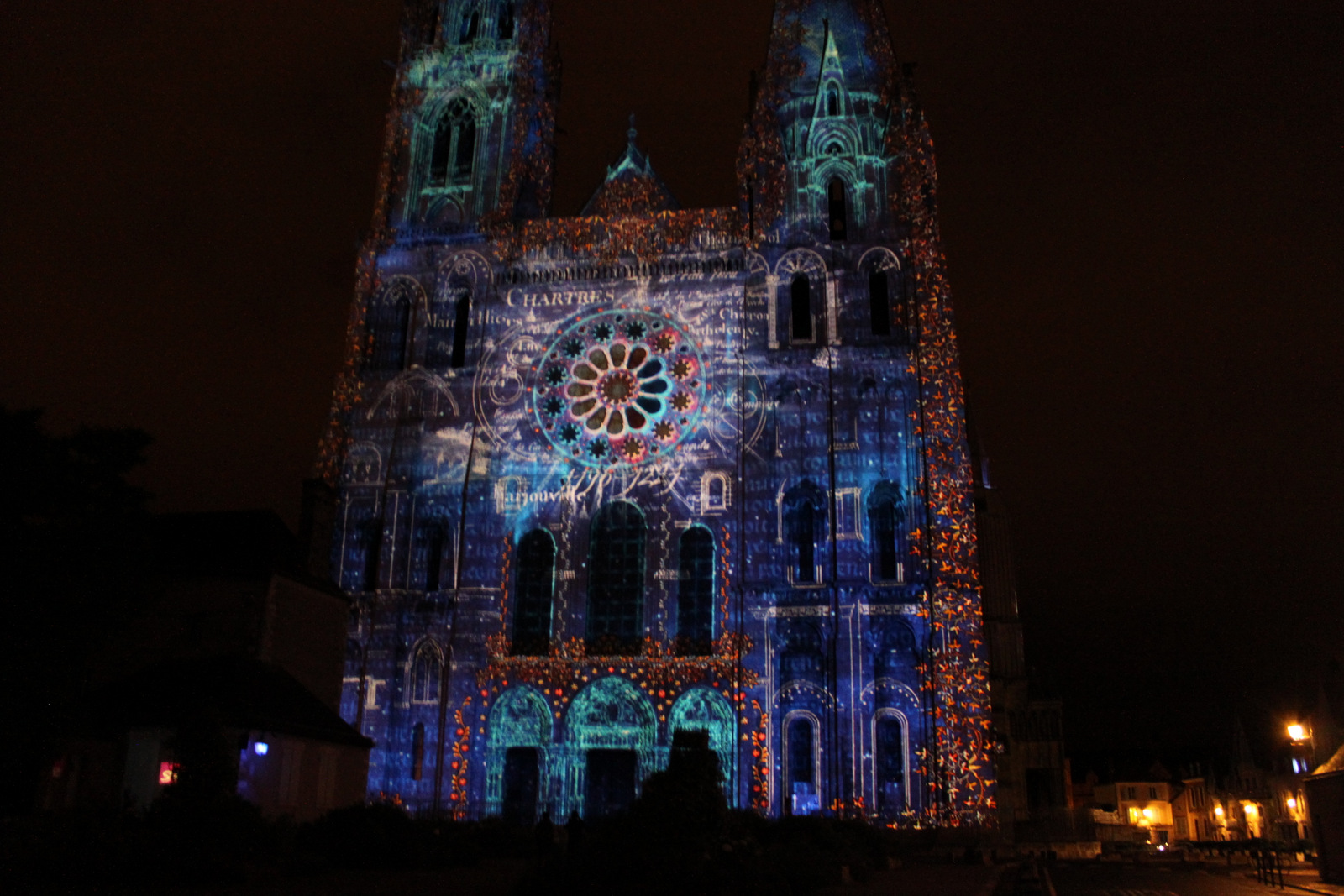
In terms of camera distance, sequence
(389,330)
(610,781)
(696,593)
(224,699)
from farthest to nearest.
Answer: (389,330), (696,593), (610,781), (224,699)

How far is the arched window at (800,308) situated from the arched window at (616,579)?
8023 millimetres

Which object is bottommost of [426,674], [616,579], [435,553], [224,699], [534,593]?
[224,699]

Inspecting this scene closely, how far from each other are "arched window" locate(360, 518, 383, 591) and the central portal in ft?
30.7

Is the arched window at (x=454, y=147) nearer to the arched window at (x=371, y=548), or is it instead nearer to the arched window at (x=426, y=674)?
the arched window at (x=371, y=548)

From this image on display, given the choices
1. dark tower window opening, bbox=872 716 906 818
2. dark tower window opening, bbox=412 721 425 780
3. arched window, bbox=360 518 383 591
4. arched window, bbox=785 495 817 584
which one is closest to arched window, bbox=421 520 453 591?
arched window, bbox=360 518 383 591

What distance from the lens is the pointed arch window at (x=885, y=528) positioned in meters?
34.9

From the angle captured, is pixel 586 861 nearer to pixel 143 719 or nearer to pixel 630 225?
pixel 143 719

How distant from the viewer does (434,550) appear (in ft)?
124

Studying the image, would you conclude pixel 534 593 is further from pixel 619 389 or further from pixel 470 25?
pixel 470 25

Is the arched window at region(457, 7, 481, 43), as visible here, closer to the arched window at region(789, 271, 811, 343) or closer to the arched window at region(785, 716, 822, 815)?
the arched window at region(789, 271, 811, 343)

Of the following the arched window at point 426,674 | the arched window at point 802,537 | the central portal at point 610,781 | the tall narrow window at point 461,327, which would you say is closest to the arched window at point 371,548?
the arched window at point 426,674

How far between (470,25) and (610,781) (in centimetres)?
2953

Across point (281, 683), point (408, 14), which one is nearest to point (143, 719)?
point (281, 683)

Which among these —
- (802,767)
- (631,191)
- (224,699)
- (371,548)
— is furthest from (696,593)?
(631,191)
